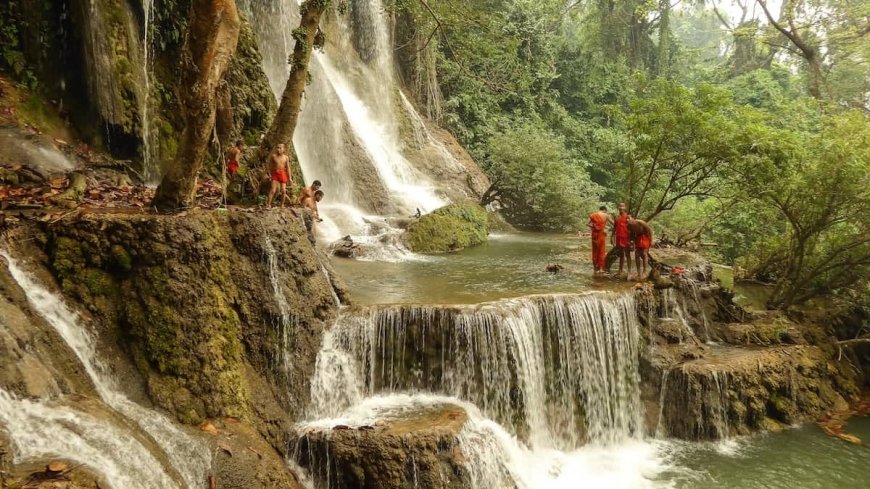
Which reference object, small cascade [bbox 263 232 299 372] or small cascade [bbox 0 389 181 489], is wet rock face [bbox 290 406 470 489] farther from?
small cascade [bbox 0 389 181 489]

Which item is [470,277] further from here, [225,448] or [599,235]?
[225,448]

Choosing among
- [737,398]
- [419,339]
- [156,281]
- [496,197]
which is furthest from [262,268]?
[496,197]

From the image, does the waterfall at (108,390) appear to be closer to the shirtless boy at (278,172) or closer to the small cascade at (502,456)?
the small cascade at (502,456)

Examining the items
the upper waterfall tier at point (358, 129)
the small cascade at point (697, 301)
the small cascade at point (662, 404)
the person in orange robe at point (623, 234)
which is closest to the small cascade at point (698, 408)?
the small cascade at point (662, 404)

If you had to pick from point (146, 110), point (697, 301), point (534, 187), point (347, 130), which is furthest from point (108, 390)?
point (534, 187)

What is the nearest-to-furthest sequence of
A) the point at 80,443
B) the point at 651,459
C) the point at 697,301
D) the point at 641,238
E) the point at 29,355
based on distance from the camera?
the point at 80,443 → the point at 29,355 → the point at 651,459 → the point at 641,238 → the point at 697,301

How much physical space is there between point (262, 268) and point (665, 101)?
317 inches

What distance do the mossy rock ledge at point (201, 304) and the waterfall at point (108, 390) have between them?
191 millimetres

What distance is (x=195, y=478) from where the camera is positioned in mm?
5023

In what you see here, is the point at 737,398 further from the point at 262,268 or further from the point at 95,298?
the point at 95,298

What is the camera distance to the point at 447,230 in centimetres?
1468

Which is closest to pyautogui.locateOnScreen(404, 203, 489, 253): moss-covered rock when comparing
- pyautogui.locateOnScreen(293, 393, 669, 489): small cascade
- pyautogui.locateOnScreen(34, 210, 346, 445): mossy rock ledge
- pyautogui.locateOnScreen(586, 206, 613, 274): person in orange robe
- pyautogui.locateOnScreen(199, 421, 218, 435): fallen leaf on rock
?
pyautogui.locateOnScreen(586, 206, 613, 274): person in orange robe

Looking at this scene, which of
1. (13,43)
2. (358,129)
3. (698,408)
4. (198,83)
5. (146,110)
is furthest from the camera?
(358,129)

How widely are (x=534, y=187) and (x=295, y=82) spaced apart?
11.8 m
